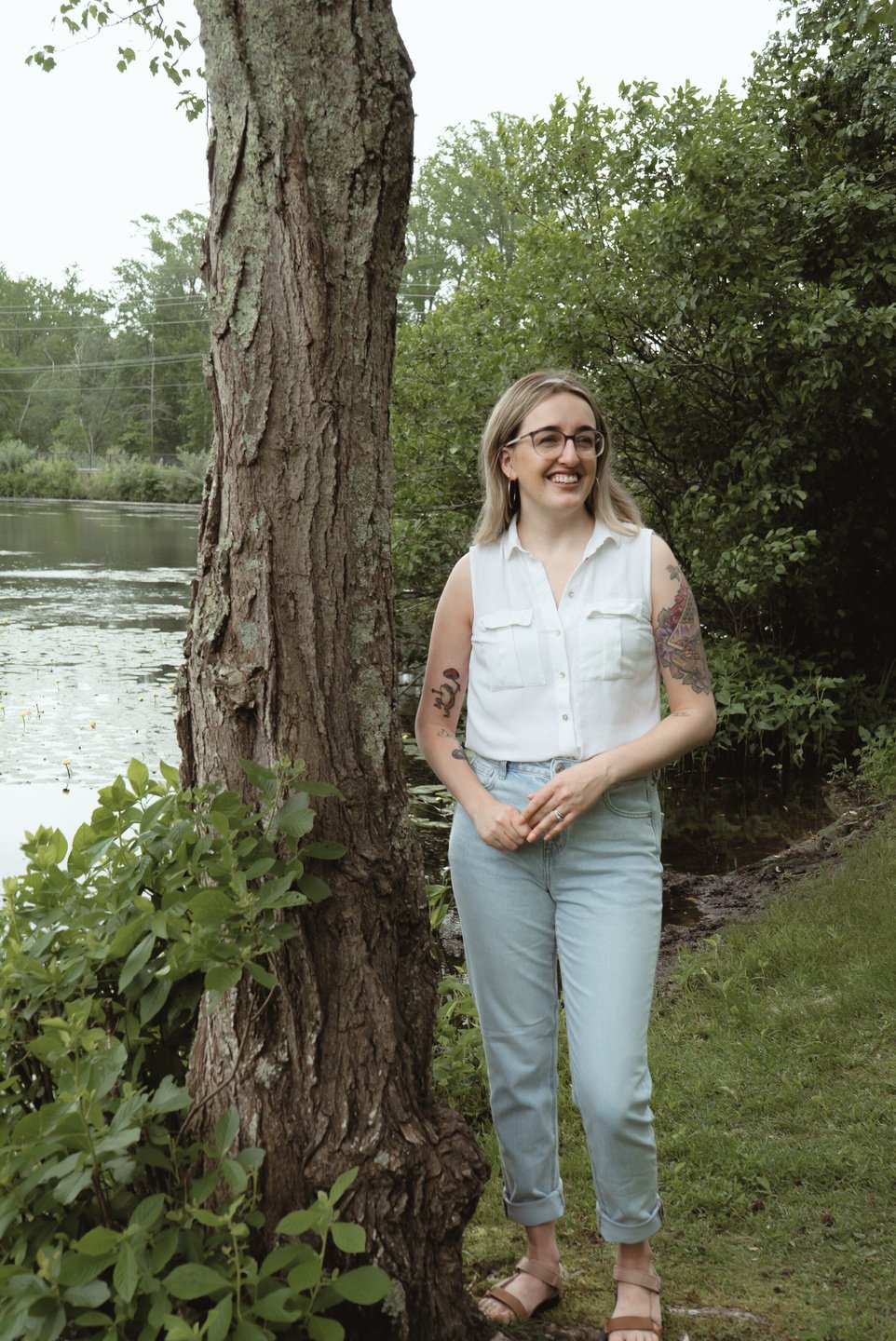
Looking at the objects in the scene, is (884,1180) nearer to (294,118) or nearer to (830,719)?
(294,118)

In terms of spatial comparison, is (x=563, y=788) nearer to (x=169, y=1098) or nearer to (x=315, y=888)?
(x=315, y=888)

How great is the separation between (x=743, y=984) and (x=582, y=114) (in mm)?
7207

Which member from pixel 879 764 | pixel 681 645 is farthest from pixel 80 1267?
pixel 879 764

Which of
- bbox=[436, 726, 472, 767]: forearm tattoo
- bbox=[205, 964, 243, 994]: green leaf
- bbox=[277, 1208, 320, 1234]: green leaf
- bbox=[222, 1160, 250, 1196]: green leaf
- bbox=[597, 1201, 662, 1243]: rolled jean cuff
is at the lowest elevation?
bbox=[597, 1201, 662, 1243]: rolled jean cuff

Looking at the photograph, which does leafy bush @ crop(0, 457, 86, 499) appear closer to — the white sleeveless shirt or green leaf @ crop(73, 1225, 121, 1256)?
the white sleeveless shirt

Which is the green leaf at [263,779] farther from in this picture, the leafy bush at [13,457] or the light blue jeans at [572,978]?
the leafy bush at [13,457]

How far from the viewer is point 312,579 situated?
7.04 ft

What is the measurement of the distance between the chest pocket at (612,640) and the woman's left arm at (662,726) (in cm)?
6

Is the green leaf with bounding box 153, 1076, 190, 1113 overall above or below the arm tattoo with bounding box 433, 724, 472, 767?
below

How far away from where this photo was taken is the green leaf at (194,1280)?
170 cm

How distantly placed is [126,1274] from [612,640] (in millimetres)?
1462

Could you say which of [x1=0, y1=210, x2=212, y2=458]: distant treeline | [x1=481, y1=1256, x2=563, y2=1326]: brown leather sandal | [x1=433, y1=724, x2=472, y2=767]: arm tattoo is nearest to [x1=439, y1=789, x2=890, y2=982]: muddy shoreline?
[x1=481, y1=1256, x2=563, y2=1326]: brown leather sandal

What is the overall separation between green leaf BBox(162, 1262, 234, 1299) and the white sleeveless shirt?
1.17 meters

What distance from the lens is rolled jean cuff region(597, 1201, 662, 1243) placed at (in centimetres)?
247
